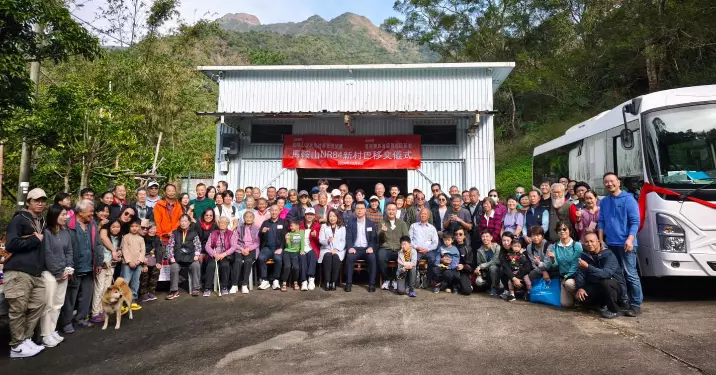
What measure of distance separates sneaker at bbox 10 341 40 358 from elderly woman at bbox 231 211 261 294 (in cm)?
310

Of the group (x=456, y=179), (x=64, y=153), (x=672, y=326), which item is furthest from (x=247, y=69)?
(x=672, y=326)

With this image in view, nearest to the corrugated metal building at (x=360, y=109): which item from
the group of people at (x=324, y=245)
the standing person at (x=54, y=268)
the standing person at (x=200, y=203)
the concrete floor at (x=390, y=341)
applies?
the group of people at (x=324, y=245)

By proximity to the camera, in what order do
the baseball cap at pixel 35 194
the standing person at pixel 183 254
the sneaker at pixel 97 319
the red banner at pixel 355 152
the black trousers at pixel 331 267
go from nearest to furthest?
the baseball cap at pixel 35 194, the sneaker at pixel 97 319, the standing person at pixel 183 254, the black trousers at pixel 331 267, the red banner at pixel 355 152

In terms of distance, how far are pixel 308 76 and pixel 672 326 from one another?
1055 centimetres

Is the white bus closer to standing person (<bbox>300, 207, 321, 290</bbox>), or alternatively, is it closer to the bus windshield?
the bus windshield

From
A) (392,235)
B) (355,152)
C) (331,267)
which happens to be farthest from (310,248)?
(355,152)

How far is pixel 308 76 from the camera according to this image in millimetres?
12766

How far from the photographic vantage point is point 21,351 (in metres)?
4.70

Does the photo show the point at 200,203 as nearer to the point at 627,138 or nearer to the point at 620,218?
the point at 620,218

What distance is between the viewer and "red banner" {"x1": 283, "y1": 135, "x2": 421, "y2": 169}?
40.9ft

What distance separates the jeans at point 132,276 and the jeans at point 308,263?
261cm

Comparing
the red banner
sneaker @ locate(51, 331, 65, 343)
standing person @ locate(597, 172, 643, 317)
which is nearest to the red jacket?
sneaker @ locate(51, 331, 65, 343)

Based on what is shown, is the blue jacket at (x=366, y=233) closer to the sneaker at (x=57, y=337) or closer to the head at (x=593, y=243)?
the head at (x=593, y=243)

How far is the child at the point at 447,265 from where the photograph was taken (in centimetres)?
736
